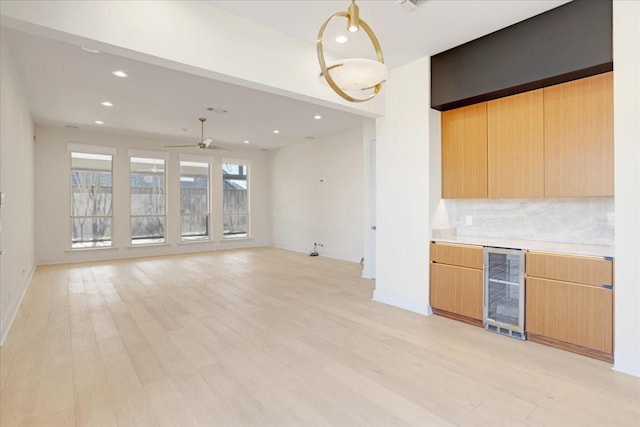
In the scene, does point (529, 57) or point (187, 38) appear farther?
point (529, 57)

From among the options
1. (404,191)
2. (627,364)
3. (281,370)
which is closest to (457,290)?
(404,191)

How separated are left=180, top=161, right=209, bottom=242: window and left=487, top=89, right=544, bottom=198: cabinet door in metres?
7.75

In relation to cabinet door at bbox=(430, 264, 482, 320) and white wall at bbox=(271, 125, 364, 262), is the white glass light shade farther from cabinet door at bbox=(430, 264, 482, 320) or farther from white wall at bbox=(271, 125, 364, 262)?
white wall at bbox=(271, 125, 364, 262)

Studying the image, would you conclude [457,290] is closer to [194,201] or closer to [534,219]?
[534,219]

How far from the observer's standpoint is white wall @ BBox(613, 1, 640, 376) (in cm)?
242

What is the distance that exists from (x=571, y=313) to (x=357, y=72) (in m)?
2.62

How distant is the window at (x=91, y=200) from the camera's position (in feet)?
25.1

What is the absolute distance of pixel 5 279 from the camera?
11.2 ft

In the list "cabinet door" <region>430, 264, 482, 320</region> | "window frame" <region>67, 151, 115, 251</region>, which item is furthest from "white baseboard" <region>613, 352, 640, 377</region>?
"window frame" <region>67, 151, 115, 251</region>

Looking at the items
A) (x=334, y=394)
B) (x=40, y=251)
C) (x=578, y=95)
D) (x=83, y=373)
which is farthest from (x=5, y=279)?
(x=578, y=95)

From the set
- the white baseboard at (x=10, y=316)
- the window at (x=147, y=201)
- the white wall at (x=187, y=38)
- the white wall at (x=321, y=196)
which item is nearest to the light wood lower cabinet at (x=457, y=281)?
the white wall at (x=187, y=38)

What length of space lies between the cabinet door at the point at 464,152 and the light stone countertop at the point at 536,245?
0.50m

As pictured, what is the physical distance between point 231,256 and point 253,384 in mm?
6222

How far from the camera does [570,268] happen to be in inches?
109
